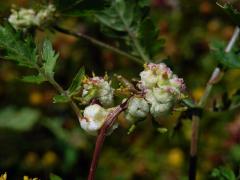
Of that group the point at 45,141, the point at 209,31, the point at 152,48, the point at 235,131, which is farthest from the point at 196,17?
the point at 152,48

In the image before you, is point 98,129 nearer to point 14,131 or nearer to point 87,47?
point 14,131

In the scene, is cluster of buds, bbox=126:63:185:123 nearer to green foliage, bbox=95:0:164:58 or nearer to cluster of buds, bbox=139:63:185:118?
cluster of buds, bbox=139:63:185:118

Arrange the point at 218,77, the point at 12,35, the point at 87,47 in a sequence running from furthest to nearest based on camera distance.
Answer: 1. the point at 87,47
2. the point at 218,77
3. the point at 12,35

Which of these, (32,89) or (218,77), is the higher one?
(218,77)

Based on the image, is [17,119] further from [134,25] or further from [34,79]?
[34,79]

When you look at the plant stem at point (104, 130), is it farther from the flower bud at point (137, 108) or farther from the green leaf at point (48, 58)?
the green leaf at point (48, 58)

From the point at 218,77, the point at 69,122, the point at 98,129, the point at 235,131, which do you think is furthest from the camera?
the point at 69,122
